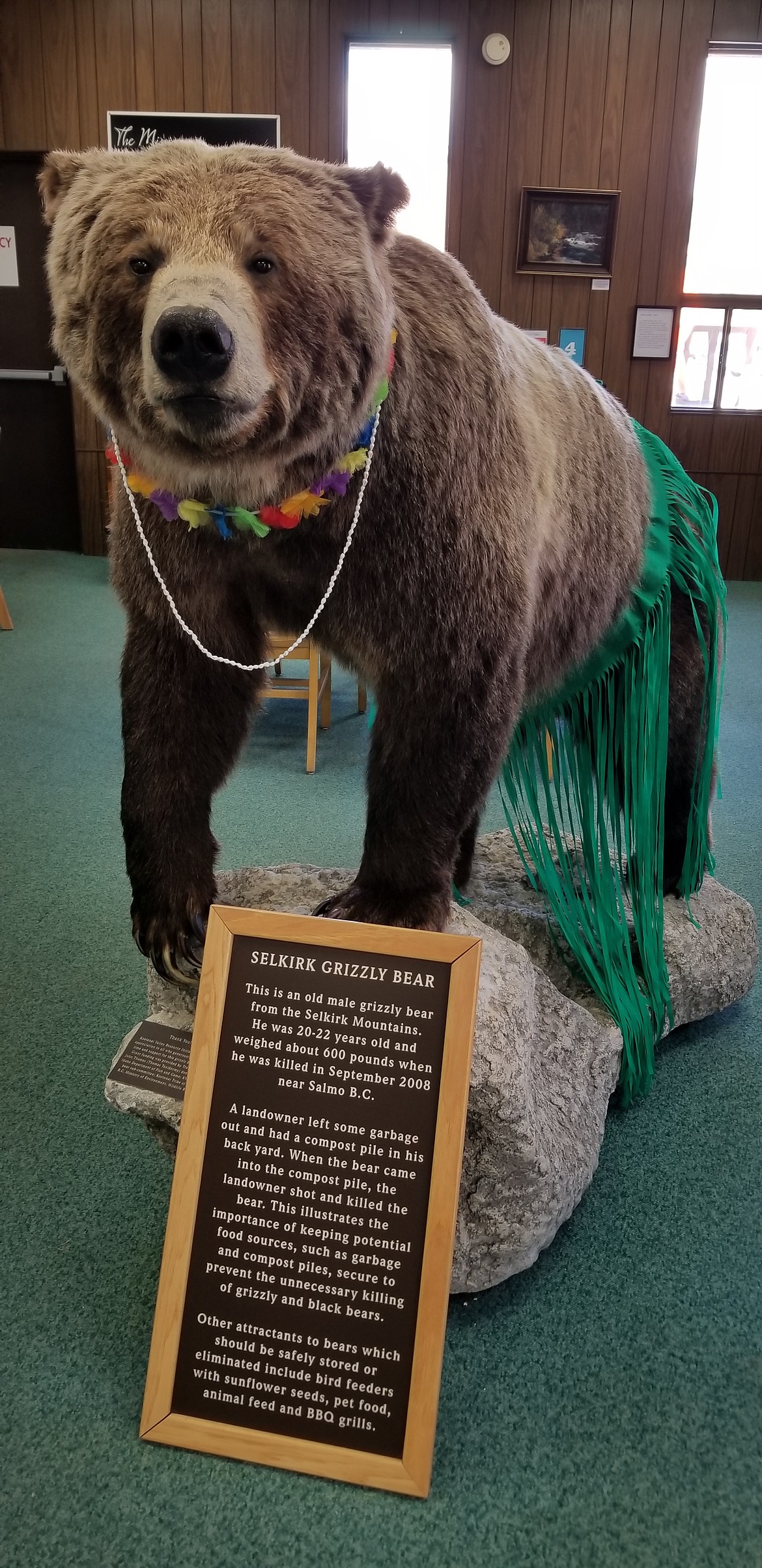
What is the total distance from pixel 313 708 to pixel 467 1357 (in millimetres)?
2407

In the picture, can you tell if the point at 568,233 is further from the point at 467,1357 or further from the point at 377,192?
the point at 467,1357

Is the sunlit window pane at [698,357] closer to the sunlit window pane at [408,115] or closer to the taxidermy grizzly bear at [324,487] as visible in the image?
the sunlit window pane at [408,115]

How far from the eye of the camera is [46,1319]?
1.44 metres

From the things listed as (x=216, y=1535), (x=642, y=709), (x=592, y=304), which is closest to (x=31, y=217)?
(x=592, y=304)

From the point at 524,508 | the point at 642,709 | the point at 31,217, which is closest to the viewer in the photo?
the point at 524,508

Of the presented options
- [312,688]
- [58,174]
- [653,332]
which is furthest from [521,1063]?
[653,332]

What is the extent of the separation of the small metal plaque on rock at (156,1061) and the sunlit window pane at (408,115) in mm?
5233

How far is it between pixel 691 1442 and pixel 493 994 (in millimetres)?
602

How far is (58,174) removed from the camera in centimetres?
117

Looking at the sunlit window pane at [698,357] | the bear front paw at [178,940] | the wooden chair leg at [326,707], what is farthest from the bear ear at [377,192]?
the sunlit window pane at [698,357]

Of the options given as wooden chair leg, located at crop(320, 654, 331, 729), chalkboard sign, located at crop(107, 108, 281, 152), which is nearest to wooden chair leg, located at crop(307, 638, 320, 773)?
wooden chair leg, located at crop(320, 654, 331, 729)

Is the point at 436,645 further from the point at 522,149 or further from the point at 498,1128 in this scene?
the point at 522,149

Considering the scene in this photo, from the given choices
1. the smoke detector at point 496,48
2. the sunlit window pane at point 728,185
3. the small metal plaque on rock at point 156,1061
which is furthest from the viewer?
the sunlit window pane at point 728,185

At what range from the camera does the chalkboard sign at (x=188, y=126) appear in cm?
584
